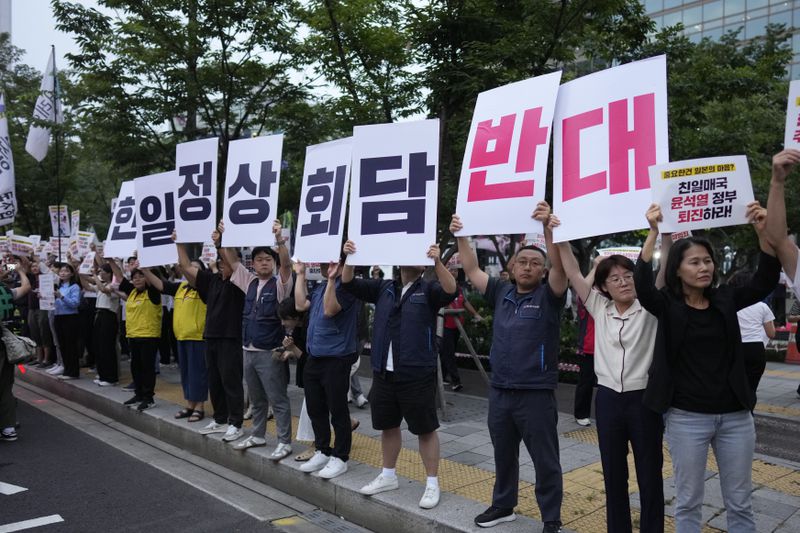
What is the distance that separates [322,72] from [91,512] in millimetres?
7101

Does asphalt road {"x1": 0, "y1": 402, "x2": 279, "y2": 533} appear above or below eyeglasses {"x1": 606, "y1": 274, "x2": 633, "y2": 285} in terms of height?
below

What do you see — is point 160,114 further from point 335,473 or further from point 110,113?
point 335,473

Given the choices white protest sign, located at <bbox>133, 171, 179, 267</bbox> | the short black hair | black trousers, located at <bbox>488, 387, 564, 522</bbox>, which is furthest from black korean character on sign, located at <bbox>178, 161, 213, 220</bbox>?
the short black hair

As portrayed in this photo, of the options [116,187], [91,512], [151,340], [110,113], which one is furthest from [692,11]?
[91,512]

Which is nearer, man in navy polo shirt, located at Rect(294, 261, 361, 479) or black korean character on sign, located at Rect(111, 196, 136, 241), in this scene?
man in navy polo shirt, located at Rect(294, 261, 361, 479)

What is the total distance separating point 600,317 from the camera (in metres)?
3.66

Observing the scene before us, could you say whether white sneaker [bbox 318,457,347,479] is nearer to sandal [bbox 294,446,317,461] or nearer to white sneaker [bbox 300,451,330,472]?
white sneaker [bbox 300,451,330,472]

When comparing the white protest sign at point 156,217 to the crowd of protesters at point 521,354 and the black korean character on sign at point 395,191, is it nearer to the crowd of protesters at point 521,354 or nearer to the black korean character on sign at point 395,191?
the crowd of protesters at point 521,354

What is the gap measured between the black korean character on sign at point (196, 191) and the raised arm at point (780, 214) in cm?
490

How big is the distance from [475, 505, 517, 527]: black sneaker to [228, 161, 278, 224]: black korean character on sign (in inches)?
121

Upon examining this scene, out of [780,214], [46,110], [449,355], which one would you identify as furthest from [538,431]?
[46,110]

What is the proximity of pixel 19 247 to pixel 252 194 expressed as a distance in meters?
6.92

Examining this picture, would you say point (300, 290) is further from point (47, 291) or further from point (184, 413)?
point (47, 291)

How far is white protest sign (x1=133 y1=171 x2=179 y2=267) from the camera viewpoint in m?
6.75
